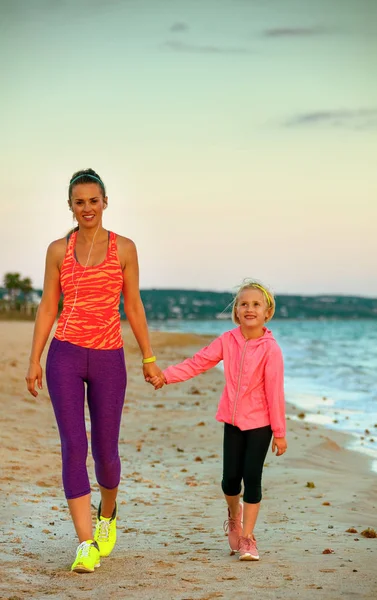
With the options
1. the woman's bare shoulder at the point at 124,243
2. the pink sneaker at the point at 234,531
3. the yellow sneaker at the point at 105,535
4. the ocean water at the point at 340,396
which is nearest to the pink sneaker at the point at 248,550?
the pink sneaker at the point at 234,531

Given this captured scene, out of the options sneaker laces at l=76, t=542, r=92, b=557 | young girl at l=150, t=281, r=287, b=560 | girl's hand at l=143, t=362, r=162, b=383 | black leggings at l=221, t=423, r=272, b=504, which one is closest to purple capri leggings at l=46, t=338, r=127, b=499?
sneaker laces at l=76, t=542, r=92, b=557

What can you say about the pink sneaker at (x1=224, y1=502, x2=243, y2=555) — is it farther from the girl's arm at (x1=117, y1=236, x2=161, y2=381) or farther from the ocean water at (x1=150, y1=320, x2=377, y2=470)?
the ocean water at (x1=150, y1=320, x2=377, y2=470)

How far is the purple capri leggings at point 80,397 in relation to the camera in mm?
4844

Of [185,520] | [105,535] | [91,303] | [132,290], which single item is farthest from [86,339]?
[185,520]

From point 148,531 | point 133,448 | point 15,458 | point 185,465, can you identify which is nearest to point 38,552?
point 148,531

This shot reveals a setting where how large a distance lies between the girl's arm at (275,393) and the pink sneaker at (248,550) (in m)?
0.65

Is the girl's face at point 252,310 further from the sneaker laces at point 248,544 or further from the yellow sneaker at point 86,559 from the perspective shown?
the yellow sneaker at point 86,559

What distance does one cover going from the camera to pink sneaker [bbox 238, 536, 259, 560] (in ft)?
16.5

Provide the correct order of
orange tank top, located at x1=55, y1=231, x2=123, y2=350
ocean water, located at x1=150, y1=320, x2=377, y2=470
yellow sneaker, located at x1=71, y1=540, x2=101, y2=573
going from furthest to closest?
1. ocean water, located at x1=150, y1=320, x2=377, y2=470
2. orange tank top, located at x1=55, y1=231, x2=123, y2=350
3. yellow sneaker, located at x1=71, y1=540, x2=101, y2=573

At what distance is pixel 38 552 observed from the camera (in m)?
5.31

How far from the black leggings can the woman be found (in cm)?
71

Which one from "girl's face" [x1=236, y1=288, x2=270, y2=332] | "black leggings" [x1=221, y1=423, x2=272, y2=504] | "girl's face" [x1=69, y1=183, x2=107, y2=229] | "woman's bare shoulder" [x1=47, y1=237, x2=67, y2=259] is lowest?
"black leggings" [x1=221, y1=423, x2=272, y2=504]

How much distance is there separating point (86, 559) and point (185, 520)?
183cm

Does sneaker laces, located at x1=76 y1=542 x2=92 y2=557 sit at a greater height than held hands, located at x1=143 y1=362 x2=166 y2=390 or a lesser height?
lesser
